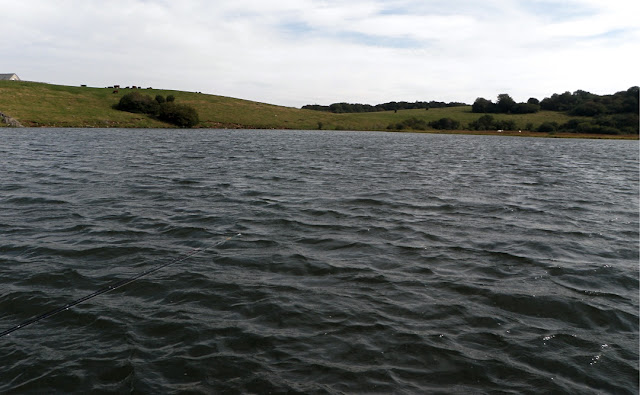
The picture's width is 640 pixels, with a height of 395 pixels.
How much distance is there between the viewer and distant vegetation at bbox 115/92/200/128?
98906mm

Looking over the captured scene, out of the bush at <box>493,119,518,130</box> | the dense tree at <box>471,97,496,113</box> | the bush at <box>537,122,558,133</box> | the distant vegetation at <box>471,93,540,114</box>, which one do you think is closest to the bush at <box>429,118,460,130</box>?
the bush at <box>493,119,518,130</box>

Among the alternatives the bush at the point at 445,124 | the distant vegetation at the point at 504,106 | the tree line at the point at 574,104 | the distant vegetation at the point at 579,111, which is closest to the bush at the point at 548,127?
the distant vegetation at the point at 579,111

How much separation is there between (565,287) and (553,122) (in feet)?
473

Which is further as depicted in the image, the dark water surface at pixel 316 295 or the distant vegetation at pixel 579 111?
the distant vegetation at pixel 579 111

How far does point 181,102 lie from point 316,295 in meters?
124

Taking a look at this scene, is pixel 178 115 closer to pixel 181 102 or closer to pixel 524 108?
pixel 181 102

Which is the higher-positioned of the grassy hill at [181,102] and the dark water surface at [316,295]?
the grassy hill at [181,102]

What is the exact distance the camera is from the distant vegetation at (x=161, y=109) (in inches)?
3894

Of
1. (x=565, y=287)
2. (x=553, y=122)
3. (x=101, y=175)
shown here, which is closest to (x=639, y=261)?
(x=565, y=287)

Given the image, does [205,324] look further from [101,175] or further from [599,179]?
[599,179]

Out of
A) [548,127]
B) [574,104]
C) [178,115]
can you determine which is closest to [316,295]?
[178,115]

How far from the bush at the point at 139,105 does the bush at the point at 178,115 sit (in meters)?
3.12

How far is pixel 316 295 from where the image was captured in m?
8.57

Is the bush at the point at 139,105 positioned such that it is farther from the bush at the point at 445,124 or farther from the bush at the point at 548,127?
the bush at the point at 548,127
